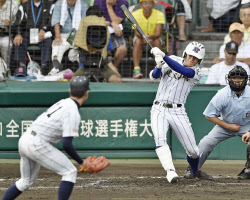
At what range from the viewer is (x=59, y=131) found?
18.7 ft

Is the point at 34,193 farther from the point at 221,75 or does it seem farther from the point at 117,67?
the point at 221,75

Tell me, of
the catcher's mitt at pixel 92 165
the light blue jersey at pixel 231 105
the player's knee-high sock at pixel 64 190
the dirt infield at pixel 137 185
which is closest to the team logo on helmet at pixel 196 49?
the light blue jersey at pixel 231 105

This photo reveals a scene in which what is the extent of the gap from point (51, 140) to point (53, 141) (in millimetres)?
41

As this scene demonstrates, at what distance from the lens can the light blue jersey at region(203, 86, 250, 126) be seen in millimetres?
8031

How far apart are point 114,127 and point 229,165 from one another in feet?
7.24

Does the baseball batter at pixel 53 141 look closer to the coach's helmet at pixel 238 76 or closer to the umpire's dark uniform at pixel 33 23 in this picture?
the coach's helmet at pixel 238 76

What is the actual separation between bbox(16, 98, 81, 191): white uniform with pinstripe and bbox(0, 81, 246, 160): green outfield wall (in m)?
4.78

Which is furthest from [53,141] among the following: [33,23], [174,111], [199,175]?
[33,23]

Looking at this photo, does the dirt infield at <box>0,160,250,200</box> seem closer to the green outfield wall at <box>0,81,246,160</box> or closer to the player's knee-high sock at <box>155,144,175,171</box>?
the player's knee-high sock at <box>155,144,175,171</box>

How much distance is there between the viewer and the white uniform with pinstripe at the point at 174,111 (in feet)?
25.8

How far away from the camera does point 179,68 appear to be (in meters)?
7.61

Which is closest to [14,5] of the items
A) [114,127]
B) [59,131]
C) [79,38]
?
[79,38]

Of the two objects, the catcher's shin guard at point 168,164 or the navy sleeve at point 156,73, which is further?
the navy sleeve at point 156,73

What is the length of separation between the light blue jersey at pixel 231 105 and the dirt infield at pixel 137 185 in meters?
0.95
